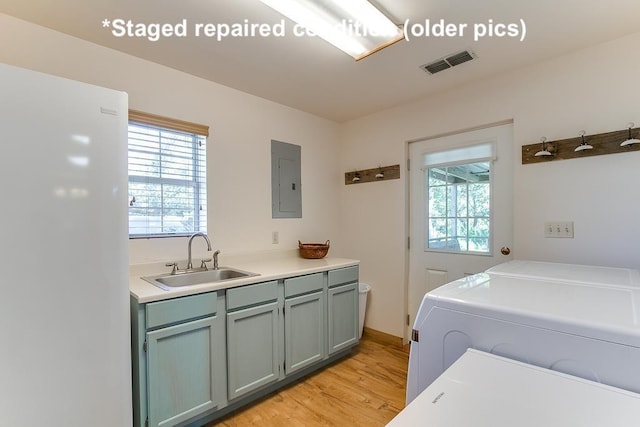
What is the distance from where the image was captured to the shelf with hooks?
1.86 metres

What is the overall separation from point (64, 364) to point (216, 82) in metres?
2.11

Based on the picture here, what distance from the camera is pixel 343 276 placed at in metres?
2.66

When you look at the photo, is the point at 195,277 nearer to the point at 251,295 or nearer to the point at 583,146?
the point at 251,295

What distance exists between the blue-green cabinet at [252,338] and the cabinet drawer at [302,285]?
0.36ft

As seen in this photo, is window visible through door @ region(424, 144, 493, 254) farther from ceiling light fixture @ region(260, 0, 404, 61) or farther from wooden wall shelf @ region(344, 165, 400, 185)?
ceiling light fixture @ region(260, 0, 404, 61)

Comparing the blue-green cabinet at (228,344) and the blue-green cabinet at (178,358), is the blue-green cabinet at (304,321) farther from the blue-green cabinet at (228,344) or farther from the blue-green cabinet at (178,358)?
the blue-green cabinet at (178,358)

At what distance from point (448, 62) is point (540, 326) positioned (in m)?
1.89

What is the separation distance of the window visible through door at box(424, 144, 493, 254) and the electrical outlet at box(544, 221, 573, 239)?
408 millimetres

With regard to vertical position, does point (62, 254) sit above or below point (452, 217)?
below

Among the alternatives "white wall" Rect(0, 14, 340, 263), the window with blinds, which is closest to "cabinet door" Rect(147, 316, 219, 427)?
"white wall" Rect(0, 14, 340, 263)

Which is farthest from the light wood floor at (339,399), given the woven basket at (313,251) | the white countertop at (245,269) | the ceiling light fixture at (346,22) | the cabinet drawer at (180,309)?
the ceiling light fixture at (346,22)

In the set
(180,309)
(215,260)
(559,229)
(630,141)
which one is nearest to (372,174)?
(559,229)

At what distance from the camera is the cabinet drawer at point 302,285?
221cm

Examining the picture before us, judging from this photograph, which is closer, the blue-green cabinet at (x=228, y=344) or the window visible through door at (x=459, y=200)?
the blue-green cabinet at (x=228, y=344)
